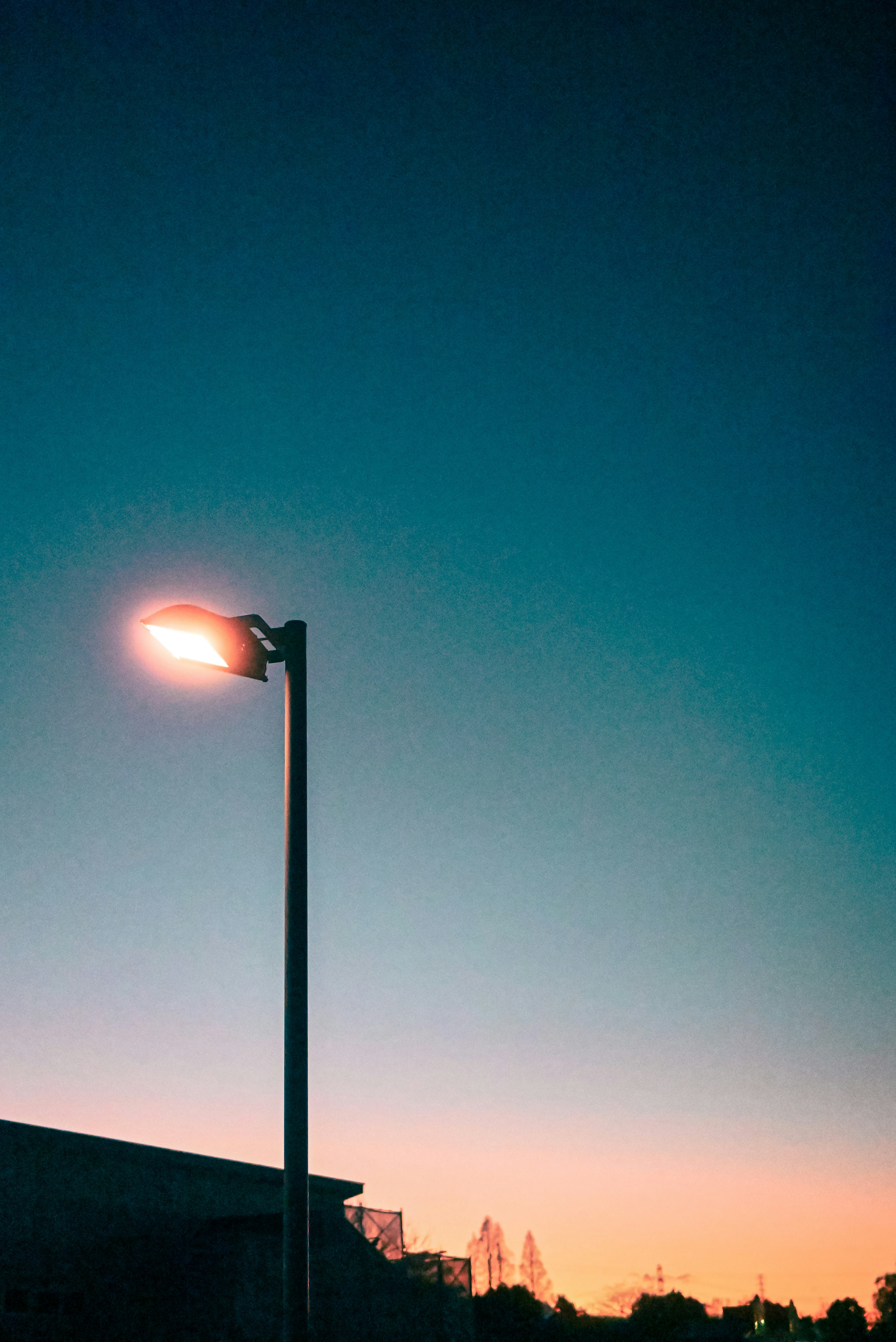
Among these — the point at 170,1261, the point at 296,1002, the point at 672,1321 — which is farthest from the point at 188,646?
the point at 672,1321

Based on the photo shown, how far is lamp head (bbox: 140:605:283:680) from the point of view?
275 inches

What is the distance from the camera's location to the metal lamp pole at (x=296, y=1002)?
584cm

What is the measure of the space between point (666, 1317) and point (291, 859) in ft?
450

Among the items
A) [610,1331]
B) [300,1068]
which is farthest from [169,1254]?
[610,1331]

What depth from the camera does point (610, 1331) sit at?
91.6m

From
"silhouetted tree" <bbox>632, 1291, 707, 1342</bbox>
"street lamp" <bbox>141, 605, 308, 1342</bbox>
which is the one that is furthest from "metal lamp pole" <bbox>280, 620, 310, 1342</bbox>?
"silhouetted tree" <bbox>632, 1291, 707, 1342</bbox>

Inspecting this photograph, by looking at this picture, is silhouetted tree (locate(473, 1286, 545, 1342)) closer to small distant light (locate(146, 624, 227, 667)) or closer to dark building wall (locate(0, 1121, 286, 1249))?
dark building wall (locate(0, 1121, 286, 1249))

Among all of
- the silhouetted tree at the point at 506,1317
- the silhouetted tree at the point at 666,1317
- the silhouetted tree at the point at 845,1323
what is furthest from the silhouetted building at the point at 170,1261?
the silhouetted tree at the point at 845,1323

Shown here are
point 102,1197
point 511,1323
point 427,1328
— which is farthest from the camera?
point 511,1323

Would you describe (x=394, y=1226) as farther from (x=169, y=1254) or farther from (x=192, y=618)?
(x=192, y=618)

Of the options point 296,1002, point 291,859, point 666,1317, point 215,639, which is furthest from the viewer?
point 666,1317

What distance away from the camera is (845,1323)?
431 ft

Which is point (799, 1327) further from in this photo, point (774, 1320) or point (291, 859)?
point (291, 859)

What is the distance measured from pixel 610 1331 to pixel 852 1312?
6084 cm
